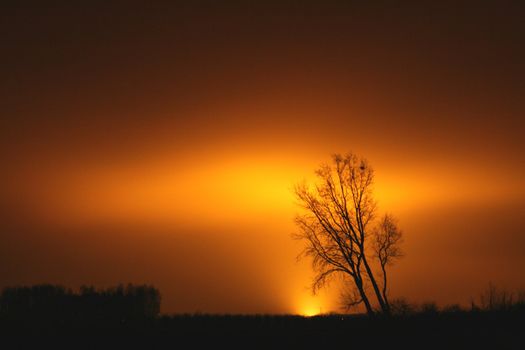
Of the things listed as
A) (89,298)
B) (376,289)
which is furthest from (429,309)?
(89,298)

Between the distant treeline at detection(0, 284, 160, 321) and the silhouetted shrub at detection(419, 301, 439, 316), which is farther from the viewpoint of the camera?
the distant treeline at detection(0, 284, 160, 321)

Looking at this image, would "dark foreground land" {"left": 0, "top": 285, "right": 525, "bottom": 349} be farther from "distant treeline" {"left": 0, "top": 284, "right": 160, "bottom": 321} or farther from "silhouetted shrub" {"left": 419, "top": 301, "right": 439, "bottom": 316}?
"distant treeline" {"left": 0, "top": 284, "right": 160, "bottom": 321}

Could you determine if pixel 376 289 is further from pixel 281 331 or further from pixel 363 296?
pixel 281 331

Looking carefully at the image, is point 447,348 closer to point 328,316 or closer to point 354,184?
point 328,316

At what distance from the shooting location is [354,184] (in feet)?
102

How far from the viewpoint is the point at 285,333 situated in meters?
21.2

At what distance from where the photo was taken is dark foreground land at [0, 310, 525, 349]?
19.3 meters

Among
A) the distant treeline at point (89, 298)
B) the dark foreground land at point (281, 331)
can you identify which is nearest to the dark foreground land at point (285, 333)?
the dark foreground land at point (281, 331)

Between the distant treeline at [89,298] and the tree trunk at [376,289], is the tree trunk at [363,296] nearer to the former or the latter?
the tree trunk at [376,289]

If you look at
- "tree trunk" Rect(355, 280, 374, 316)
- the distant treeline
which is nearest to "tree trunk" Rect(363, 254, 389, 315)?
"tree trunk" Rect(355, 280, 374, 316)

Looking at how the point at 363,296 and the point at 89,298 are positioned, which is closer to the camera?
the point at 363,296

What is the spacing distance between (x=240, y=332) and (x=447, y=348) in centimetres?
705

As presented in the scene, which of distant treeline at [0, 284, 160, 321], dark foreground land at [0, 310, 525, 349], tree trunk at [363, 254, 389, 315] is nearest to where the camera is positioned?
dark foreground land at [0, 310, 525, 349]

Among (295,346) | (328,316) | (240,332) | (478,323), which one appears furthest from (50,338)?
(478,323)
